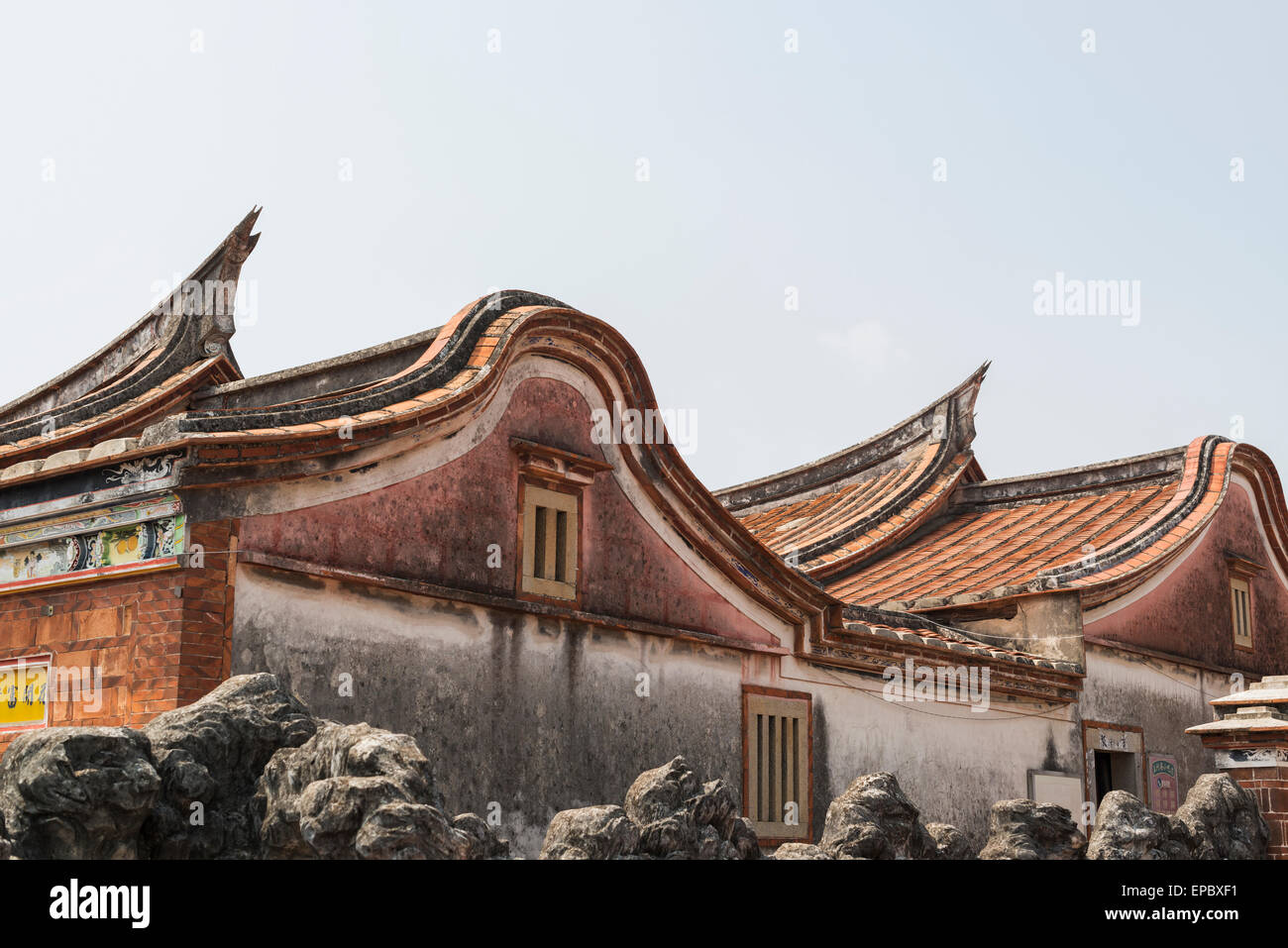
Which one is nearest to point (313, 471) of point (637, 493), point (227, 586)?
point (227, 586)

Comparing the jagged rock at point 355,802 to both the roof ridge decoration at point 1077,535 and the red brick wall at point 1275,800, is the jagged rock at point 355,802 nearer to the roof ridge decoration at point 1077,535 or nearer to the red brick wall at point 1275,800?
the red brick wall at point 1275,800

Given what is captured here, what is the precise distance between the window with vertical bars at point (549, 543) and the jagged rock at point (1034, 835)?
3.13 m

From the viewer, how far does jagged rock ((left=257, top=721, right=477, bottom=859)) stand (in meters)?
4.83

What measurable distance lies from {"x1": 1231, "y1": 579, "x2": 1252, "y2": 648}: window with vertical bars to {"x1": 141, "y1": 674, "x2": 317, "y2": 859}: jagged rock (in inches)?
538

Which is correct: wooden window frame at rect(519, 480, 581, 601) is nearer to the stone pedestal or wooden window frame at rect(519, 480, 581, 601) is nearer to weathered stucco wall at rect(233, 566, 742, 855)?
weathered stucco wall at rect(233, 566, 742, 855)

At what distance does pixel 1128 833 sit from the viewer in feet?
27.1

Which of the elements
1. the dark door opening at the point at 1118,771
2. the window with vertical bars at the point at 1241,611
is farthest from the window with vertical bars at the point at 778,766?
the window with vertical bars at the point at 1241,611

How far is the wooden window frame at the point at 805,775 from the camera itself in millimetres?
10531

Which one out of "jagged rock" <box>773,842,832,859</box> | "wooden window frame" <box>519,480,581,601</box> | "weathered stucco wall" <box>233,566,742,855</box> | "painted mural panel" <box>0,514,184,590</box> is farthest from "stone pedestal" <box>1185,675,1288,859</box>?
"painted mural panel" <box>0,514,184,590</box>

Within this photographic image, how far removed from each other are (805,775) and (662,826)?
5235 millimetres

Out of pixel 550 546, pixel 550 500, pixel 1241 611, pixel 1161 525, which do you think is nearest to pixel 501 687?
pixel 550 546
